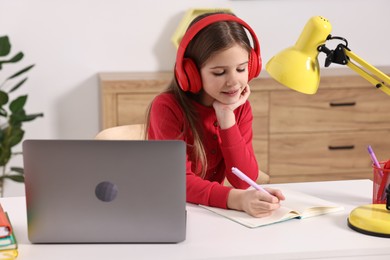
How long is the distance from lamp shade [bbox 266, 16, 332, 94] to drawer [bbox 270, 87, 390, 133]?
1859mm

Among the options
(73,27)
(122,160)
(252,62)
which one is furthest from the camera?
(73,27)

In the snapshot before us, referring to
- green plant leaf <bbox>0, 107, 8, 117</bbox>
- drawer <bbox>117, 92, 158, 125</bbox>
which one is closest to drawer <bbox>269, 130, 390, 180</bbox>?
drawer <bbox>117, 92, 158, 125</bbox>

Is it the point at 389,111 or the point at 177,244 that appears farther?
the point at 389,111

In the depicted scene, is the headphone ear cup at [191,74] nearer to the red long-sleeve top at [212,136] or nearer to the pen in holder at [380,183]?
the red long-sleeve top at [212,136]

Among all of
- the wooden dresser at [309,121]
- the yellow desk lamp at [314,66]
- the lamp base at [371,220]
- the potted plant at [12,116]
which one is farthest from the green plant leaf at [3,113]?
the lamp base at [371,220]

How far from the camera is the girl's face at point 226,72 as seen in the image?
1.92m

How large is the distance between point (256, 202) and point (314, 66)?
343mm

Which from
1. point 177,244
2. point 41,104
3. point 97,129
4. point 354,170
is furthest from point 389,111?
point 177,244

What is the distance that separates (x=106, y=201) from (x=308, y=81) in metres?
0.52

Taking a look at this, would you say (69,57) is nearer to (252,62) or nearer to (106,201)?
(252,62)

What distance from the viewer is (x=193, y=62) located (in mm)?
1976

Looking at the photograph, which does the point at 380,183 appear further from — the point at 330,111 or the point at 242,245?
the point at 330,111

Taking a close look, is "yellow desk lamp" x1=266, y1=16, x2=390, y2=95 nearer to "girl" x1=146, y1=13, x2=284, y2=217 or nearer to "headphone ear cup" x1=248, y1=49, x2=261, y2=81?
"girl" x1=146, y1=13, x2=284, y2=217

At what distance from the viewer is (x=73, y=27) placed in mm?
3646
